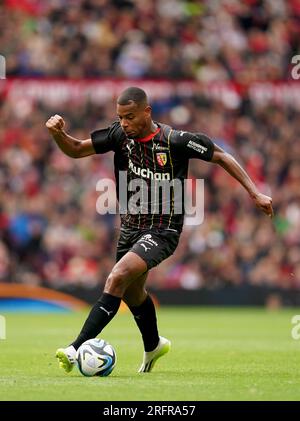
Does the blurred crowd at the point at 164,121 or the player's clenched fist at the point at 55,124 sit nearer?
the player's clenched fist at the point at 55,124

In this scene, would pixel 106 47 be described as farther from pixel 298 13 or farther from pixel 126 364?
pixel 126 364

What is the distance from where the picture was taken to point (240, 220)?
74.1 feet

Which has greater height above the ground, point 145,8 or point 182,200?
point 145,8

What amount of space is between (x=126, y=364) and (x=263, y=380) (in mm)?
2055

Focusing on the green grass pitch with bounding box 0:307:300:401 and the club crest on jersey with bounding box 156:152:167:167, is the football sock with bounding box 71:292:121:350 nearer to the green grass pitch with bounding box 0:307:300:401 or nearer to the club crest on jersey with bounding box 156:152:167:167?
the green grass pitch with bounding box 0:307:300:401

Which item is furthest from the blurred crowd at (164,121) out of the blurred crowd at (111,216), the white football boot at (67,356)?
the white football boot at (67,356)

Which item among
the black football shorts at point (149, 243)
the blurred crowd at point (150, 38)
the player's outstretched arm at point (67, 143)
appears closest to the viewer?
the black football shorts at point (149, 243)

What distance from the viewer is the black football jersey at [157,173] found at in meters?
9.55

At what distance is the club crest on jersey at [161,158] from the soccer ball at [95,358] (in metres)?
1.74

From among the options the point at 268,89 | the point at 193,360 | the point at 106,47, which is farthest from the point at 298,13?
the point at 193,360

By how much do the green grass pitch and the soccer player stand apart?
0.75 metres

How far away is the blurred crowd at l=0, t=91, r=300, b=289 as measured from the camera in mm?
21031

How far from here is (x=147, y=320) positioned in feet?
32.2

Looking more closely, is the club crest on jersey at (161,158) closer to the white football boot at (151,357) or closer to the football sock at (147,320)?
the football sock at (147,320)
